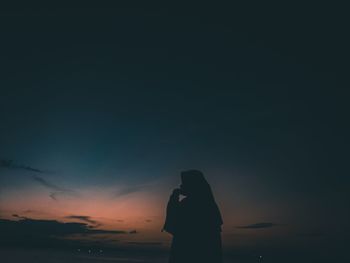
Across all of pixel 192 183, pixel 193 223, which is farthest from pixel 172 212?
pixel 192 183

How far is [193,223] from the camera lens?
7273mm

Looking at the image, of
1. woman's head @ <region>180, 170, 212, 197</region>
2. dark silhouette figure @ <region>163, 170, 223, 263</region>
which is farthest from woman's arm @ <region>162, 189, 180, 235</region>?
woman's head @ <region>180, 170, 212, 197</region>

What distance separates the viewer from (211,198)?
7.44 metres

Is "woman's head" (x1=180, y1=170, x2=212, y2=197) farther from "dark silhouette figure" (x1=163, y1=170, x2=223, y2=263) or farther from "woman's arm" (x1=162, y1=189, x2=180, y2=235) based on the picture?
"woman's arm" (x1=162, y1=189, x2=180, y2=235)

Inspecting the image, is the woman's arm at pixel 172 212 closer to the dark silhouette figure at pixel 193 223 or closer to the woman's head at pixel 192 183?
the dark silhouette figure at pixel 193 223

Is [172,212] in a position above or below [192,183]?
below

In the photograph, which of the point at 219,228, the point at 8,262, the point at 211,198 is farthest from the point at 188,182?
the point at 8,262

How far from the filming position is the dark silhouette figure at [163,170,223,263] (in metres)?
7.12

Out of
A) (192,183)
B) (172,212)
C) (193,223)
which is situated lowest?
(193,223)

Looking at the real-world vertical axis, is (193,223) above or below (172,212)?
below

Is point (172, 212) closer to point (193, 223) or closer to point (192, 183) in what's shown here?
point (193, 223)

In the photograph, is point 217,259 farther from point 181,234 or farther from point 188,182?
point 188,182

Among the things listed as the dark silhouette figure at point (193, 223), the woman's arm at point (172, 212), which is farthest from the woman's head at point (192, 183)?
the woman's arm at point (172, 212)

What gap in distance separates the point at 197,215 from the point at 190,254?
0.76 m
